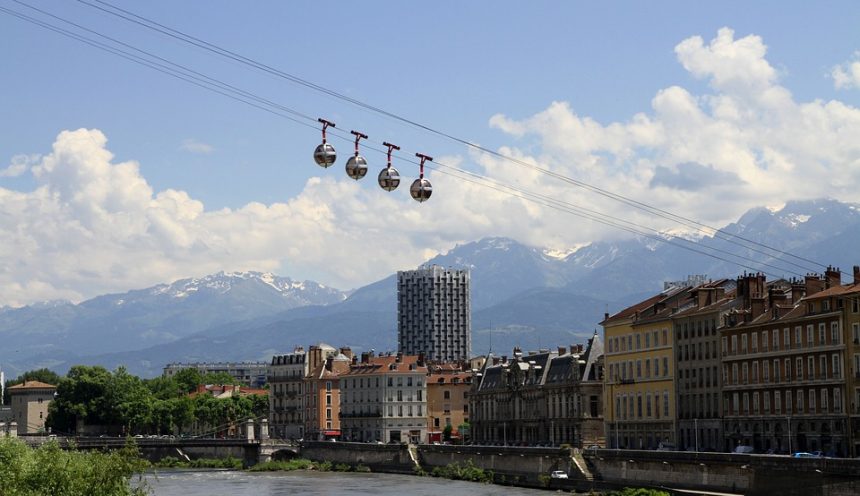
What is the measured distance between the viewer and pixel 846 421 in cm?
9281

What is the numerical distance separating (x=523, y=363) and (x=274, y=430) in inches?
2350

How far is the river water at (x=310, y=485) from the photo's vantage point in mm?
110125

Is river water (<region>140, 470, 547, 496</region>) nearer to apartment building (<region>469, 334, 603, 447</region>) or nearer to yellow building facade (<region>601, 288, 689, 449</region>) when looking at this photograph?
yellow building facade (<region>601, 288, 689, 449</region>)

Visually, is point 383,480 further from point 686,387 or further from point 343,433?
point 343,433

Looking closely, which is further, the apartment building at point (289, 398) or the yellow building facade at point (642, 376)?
the apartment building at point (289, 398)

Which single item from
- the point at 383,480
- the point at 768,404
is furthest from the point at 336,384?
the point at 768,404

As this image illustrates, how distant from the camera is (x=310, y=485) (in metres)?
125

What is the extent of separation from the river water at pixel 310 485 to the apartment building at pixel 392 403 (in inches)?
1062

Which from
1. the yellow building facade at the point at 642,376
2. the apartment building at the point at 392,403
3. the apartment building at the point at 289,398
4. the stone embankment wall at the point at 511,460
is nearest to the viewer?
the stone embankment wall at the point at 511,460

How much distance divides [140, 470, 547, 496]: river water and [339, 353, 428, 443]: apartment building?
26969 mm

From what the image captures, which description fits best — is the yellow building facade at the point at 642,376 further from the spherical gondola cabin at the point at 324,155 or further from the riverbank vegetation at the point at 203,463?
the spherical gondola cabin at the point at 324,155

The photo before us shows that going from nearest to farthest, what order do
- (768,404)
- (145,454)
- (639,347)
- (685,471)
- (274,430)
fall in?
(685,471) < (768,404) < (639,347) < (145,454) < (274,430)

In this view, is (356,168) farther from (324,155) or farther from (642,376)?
(642,376)

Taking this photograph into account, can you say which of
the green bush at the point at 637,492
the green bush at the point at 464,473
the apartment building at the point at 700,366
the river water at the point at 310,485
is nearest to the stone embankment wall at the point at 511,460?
the green bush at the point at 464,473
